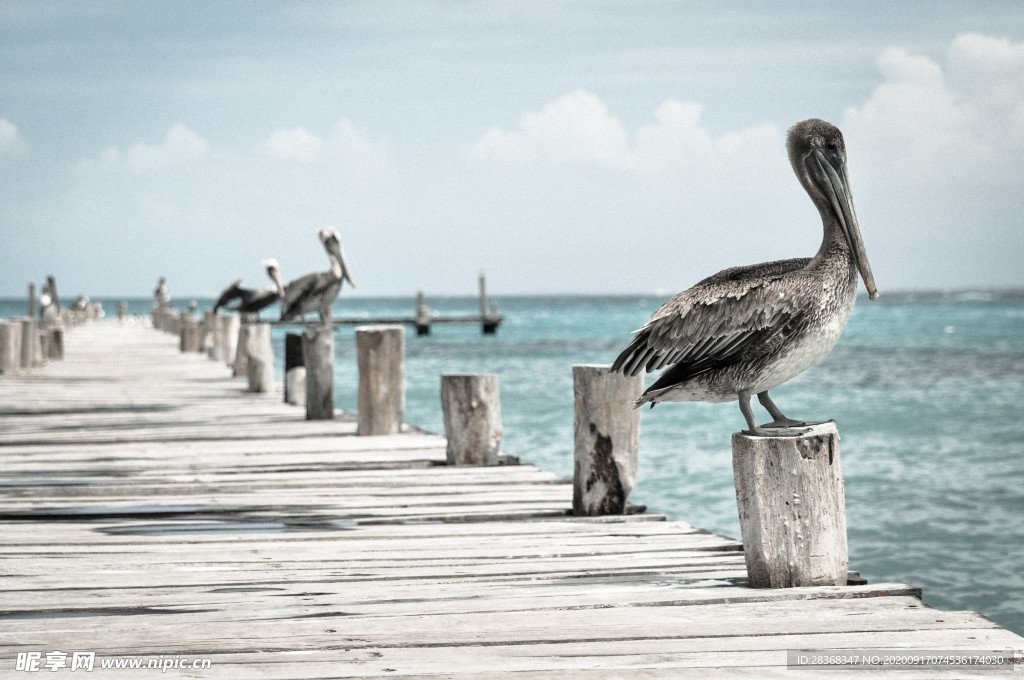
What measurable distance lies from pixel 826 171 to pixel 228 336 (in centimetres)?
1555

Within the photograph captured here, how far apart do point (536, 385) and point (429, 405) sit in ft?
17.5

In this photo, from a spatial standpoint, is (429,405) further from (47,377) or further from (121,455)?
(121,455)

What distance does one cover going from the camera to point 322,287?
12.2 m

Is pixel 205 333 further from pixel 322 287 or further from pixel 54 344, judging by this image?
pixel 322 287

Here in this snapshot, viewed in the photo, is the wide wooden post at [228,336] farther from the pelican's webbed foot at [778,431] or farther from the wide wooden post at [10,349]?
the pelican's webbed foot at [778,431]

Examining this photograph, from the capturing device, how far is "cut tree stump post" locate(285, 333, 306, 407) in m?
11.3

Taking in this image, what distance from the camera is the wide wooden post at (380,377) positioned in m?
8.48

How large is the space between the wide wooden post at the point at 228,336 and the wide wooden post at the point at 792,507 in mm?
15304

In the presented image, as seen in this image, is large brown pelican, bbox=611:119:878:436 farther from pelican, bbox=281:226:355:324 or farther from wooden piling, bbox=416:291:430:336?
wooden piling, bbox=416:291:430:336

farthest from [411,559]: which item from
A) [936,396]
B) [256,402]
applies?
[936,396]

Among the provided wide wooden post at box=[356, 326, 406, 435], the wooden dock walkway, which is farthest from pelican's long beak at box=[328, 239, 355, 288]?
the wooden dock walkway

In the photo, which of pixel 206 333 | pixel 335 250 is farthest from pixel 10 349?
pixel 206 333

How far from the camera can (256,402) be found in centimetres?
1191

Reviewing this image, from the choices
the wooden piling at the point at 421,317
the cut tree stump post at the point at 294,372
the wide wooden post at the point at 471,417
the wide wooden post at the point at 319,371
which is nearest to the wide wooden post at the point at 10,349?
the cut tree stump post at the point at 294,372
